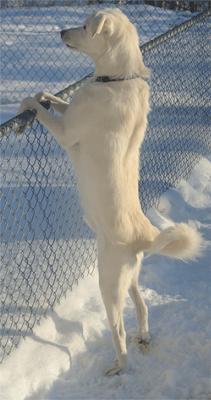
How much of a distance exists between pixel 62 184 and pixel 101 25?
7.71ft

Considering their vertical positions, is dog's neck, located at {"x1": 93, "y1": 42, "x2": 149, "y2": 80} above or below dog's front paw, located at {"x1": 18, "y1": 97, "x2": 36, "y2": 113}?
above

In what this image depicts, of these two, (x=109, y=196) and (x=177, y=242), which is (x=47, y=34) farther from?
(x=177, y=242)

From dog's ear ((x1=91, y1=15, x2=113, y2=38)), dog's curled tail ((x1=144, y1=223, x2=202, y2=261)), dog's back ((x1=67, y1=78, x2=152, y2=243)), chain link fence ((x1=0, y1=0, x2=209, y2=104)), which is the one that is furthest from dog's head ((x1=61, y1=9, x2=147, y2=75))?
chain link fence ((x1=0, y1=0, x2=209, y2=104))

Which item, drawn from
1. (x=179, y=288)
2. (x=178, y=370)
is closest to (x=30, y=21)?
(x=179, y=288)

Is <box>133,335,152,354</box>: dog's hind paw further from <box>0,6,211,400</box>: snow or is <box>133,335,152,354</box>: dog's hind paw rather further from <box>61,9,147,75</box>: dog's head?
<box>61,9,147,75</box>: dog's head

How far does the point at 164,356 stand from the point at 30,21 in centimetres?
1043

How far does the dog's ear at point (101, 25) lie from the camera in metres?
3.36

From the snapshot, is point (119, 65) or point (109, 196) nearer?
point (109, 196)

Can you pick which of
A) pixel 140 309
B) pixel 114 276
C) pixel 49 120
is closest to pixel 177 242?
pixel 114 276

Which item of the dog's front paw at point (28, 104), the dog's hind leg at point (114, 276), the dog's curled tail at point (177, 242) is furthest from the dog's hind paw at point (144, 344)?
the dog's front paw at point (28, 104)

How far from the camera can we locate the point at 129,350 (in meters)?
3.71

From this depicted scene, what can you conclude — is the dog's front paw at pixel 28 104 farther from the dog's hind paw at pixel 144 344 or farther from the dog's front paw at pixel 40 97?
the dog's hind paw at pixel 144 344

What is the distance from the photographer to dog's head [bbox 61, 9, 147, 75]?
136 inches

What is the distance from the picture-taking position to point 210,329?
3.74 m
